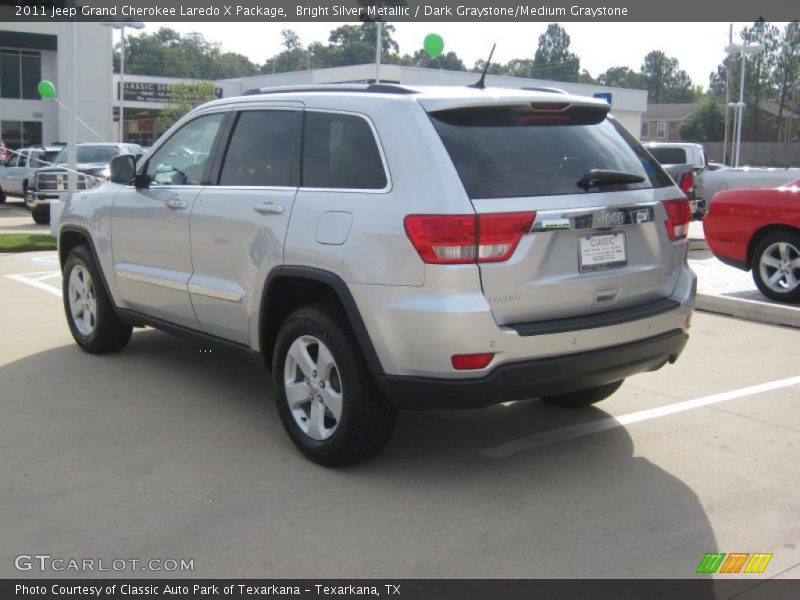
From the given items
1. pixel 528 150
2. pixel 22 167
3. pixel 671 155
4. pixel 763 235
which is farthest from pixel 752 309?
pixel 22 167

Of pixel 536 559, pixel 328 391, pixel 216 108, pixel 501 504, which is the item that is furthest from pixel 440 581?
pixel 216 108

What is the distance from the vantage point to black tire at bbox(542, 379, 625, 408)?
221 inches

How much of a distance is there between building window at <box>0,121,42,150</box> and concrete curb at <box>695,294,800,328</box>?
133ft

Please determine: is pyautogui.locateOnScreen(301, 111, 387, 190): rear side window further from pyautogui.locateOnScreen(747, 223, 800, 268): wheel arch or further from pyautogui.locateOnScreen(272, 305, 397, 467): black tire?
pyautogui.locateOnScreen(747, 223, 800, 268): wheel arch

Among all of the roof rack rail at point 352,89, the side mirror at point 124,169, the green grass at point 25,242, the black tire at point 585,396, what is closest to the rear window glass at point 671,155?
the green grass at point 25,242

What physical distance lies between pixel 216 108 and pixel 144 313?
5.10 ft

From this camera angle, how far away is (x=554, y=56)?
135 meters

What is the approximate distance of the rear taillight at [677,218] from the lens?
16.0 ft

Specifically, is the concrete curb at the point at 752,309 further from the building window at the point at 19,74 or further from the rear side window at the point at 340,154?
the building window at the point at 19,74

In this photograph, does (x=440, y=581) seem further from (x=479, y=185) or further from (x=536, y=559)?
(x=479, y=185)

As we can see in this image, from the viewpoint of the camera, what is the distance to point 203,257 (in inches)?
216

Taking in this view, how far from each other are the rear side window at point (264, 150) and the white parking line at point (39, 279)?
496 cm

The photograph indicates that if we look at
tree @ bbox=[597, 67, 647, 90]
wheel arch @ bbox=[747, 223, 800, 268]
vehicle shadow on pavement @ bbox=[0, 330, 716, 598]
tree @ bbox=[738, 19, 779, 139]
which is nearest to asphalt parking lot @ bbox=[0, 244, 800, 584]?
vehicle shadow on pavement @ bbox=[0, 330, 716, 598]

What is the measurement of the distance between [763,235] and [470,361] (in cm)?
676
